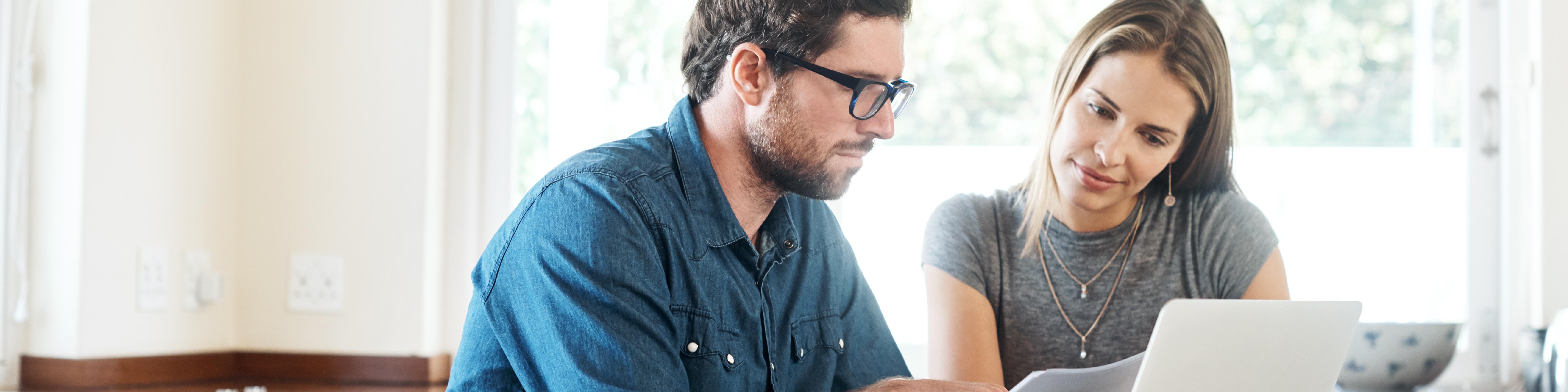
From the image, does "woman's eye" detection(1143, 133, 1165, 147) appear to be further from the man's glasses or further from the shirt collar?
the shirt collar

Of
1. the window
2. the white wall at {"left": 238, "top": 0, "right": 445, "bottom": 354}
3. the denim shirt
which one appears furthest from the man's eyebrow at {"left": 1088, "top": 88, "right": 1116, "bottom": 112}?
the white wall at {"left": 238, "top": 0, "right": 445, "bottom": 354}

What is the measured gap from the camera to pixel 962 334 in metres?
1.33

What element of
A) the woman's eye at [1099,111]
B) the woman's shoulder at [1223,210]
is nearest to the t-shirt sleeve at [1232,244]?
the woman's shoulder at [1223,210]

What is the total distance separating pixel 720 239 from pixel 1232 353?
51 cm

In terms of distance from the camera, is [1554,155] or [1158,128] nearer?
[1158,128]

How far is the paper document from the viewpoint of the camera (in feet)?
2.91

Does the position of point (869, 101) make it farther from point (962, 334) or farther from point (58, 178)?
point (58, 178)

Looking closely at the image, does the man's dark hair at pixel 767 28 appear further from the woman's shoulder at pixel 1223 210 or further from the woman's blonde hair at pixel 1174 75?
the woman's shoulder at pixel 1223 210

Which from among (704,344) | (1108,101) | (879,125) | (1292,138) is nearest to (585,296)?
(704,344)

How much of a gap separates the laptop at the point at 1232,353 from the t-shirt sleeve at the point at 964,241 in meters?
0.42

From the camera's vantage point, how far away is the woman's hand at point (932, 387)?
109 cm

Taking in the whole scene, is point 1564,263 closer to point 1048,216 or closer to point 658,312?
point 1048,216

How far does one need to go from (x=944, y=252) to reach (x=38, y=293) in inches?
57.5

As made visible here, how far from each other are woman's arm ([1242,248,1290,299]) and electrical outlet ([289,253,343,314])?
1.23 m
